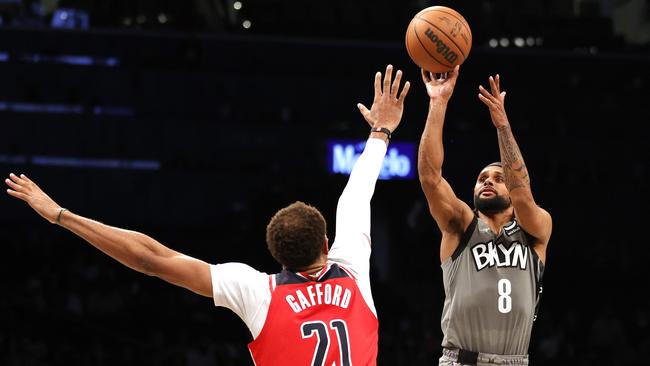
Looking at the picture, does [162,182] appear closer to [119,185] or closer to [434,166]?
[119,185]

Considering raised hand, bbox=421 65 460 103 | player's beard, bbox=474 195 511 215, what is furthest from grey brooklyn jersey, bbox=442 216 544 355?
raised hand, bbox=421 65 460 103

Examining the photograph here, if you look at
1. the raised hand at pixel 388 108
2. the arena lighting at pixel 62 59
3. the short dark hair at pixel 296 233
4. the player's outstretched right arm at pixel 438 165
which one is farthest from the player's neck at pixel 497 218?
the arena lighting at pixel 62 59

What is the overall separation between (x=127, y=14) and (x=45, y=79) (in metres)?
3.18

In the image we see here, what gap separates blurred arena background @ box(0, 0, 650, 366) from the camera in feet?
59.7

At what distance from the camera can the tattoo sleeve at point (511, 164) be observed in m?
6.15

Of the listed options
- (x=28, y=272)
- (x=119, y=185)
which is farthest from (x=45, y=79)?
(x=28, y=272)

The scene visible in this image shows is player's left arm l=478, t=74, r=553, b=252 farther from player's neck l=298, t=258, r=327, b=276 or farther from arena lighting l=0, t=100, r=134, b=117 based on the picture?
arena lighting l=0, t=100, r=134, b=117

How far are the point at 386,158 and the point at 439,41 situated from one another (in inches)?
467

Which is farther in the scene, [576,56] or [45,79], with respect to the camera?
[576,56]

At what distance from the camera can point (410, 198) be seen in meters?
19.2

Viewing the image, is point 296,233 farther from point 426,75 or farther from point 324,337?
point 426,75

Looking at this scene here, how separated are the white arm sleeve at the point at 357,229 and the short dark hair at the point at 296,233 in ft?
0.70

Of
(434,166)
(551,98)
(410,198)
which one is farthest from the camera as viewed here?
(551,98)

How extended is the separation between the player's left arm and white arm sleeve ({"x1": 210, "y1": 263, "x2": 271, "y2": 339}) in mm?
2413
